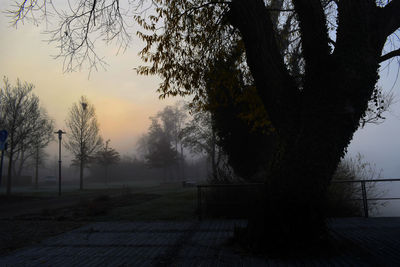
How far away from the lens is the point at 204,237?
5.25 metres

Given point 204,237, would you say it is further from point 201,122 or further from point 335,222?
point 201,122

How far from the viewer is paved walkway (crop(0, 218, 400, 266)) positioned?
A: 12.1 ft

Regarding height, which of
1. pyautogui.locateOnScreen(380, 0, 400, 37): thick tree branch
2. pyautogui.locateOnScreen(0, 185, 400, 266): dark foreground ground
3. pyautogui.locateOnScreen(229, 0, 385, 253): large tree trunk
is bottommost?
pyautogui.locateOnScreen(0, 185, 400, 266): dark foreground ground

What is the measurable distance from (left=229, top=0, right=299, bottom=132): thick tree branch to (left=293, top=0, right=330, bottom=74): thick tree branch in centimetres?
43

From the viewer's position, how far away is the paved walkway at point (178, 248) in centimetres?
370

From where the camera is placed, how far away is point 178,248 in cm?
450

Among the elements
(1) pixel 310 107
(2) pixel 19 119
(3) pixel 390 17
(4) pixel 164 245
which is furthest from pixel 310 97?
(2) pixel 19 119

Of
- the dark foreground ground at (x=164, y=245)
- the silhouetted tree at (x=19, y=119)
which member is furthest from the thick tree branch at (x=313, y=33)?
the silhouetted tree at (x=19, y=119)

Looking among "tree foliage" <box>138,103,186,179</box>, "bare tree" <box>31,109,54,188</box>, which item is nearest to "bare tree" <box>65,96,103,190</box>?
"bare tree" <box>31,109,54,188</box>

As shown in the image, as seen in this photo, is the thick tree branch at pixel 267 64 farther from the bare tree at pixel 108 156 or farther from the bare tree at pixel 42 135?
the bare tree at pixel 108 156

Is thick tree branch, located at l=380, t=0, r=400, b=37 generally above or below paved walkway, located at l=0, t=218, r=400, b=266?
above

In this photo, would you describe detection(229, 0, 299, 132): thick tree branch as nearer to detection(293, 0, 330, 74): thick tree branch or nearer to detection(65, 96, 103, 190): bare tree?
detection(293, 0, 330, 74): thick tree branch

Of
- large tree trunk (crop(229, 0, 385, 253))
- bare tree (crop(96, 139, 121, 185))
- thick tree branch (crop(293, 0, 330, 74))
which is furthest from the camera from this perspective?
bare tree (crop(96, 139, 121, 185))

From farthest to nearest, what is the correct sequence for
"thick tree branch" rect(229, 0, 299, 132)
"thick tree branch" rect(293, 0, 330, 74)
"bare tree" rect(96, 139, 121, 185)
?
"bare tree" rect(96, 139, 121, 185)
"thick tree branch" rect(229, 0, 299, 132)
"thick tree branch" rect(293, 0, 330, 74)
